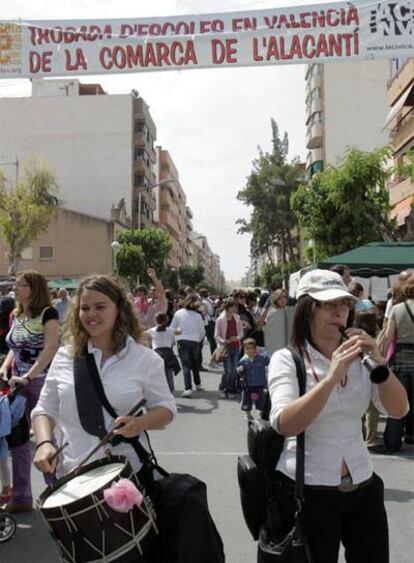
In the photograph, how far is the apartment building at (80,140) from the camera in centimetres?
5891

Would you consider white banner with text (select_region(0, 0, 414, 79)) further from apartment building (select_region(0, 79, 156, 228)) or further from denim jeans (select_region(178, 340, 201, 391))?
apartment building (select_region(0, 79, 156, 228))

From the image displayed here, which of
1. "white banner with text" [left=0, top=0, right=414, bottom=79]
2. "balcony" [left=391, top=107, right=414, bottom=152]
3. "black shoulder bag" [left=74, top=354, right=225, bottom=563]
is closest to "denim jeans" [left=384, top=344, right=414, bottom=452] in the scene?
"white banner with text" [left=0, top=0, right=414, bottom=79]

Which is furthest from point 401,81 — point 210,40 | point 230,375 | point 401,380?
point 401,380

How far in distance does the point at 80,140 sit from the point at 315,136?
2214 cm

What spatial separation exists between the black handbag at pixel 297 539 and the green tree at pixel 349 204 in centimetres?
2077

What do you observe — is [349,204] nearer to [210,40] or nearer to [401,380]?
[401,380]

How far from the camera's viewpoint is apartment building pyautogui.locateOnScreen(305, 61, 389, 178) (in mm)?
49625

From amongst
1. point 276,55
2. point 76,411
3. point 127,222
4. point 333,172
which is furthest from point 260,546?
point 127,222

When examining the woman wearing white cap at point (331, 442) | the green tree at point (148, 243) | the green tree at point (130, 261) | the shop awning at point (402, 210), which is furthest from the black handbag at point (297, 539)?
the green tree at point (148, 243)

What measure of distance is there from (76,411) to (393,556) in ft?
8.82

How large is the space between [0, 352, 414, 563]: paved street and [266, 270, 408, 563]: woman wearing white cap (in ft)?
6.12

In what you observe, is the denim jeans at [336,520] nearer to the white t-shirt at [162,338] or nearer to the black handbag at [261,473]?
the black handbag at [261,473]

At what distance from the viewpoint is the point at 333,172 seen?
79.2 feet

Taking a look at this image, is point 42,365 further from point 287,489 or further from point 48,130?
point 48,130
